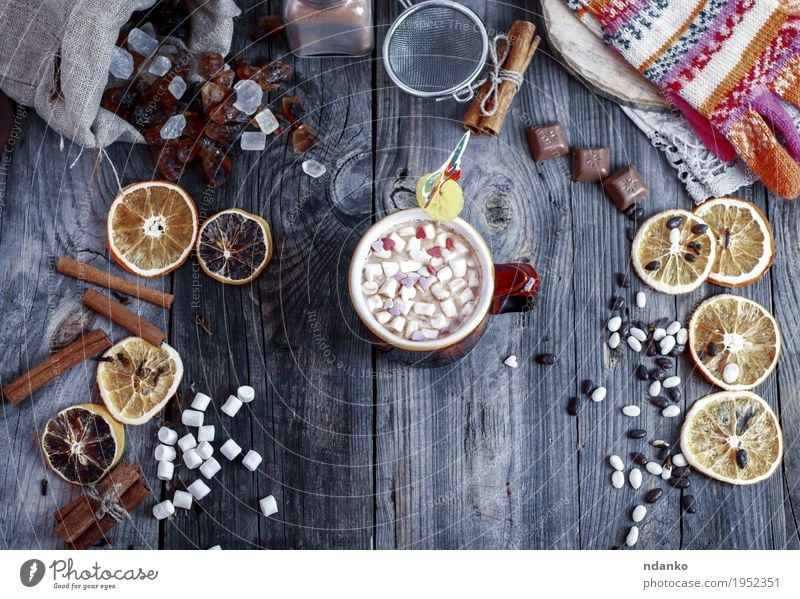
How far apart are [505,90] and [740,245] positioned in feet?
1.58

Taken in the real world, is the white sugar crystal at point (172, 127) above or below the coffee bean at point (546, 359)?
above

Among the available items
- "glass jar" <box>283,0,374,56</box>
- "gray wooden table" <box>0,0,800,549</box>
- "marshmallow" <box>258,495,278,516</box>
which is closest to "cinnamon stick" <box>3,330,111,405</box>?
"gray wooden table" <box>0,0,800,549</box>

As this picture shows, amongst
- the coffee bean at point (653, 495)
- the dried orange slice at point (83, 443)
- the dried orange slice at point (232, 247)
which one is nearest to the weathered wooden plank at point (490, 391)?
the coffee bean at point (653, 495)

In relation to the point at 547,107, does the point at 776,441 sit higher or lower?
lower

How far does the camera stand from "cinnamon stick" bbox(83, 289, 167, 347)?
1.33 metres

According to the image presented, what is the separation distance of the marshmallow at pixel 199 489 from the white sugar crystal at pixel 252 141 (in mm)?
569

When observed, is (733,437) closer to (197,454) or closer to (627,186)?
(627,186)

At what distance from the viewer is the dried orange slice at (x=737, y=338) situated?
1352mm

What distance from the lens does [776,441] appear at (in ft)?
4.42

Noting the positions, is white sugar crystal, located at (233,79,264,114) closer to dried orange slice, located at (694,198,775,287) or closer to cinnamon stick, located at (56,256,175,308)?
cinnamon stick, located at (56,256,175,308)

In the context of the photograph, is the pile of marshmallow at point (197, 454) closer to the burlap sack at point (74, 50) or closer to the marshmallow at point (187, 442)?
the marshmallow at point (187, 442)
